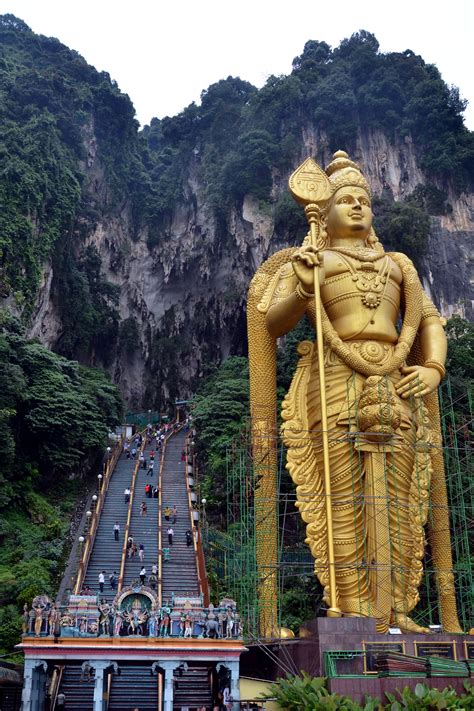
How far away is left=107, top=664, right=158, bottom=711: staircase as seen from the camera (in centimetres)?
1056

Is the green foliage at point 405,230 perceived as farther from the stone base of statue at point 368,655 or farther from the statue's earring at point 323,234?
the stone base of statue at point 368,655

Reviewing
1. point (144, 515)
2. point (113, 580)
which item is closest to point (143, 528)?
point (144, 515)

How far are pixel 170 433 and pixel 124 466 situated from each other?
20.6 ft

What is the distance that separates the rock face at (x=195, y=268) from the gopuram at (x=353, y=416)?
17.3 metres

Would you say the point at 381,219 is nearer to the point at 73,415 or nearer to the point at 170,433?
the point at 170,433

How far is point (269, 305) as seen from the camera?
37.0ft

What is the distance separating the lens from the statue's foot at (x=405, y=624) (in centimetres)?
925

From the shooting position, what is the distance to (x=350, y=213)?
1116 cm

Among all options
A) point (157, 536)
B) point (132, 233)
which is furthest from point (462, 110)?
point (157, 536)

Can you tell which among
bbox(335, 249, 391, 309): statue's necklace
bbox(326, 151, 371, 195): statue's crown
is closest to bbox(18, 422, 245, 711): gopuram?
bbox(335, 249, 391, 309): statue's necklace

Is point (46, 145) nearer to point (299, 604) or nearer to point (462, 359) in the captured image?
point (462, 359)

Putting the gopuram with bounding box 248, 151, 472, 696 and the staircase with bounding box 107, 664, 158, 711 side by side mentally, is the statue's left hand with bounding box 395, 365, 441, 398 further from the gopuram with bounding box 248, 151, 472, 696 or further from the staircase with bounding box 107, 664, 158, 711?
the staircase with bounding box 107, 664, 158, 711

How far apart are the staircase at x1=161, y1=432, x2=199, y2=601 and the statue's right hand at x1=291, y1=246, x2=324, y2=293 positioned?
600 cm

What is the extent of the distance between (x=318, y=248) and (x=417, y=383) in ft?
7.19
